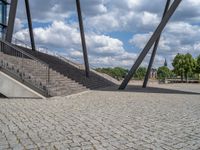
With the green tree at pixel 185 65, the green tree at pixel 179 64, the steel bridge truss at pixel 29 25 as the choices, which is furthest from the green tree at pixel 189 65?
the steel bridge truss at pixel 29 25

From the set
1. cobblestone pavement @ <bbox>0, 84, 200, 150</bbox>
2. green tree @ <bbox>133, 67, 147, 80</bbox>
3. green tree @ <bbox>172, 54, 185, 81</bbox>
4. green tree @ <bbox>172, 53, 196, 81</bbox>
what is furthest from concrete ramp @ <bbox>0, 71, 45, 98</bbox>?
green tree @ <bbox>172, 54, 185, 81</bbox>

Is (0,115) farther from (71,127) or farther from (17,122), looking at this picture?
(71,127)

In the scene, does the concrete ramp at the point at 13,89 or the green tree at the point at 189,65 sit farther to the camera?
the green tree at the point at 189,65

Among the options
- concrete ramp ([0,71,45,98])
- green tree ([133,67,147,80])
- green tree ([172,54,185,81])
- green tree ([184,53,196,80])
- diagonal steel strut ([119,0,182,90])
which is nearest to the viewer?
concrete ramp ([0,71,45,98])

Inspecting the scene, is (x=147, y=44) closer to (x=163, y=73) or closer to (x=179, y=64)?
(x=179, y=64)

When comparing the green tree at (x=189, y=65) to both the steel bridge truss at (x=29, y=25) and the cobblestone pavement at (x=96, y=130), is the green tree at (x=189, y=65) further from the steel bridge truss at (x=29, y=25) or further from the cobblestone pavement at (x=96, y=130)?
the cobblestone pavement at (x=96, y=130)

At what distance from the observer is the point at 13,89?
14469 mm

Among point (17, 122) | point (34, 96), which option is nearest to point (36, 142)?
point (17, 122)

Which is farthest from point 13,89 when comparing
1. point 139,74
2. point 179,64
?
point 139,74

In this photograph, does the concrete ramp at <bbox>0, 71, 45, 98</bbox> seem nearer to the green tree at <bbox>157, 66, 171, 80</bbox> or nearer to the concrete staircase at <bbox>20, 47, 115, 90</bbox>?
the concrete staircase at <bbox>20, 47, 115, 90</bbox>

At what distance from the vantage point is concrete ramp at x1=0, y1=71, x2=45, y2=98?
14.4 m

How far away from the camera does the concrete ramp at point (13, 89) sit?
14438 millimetres

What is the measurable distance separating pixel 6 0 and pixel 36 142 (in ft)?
131

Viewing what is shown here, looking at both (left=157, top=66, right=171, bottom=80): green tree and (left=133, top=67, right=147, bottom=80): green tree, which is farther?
(left=157, top=66, right=171, bottom=80): green tree
